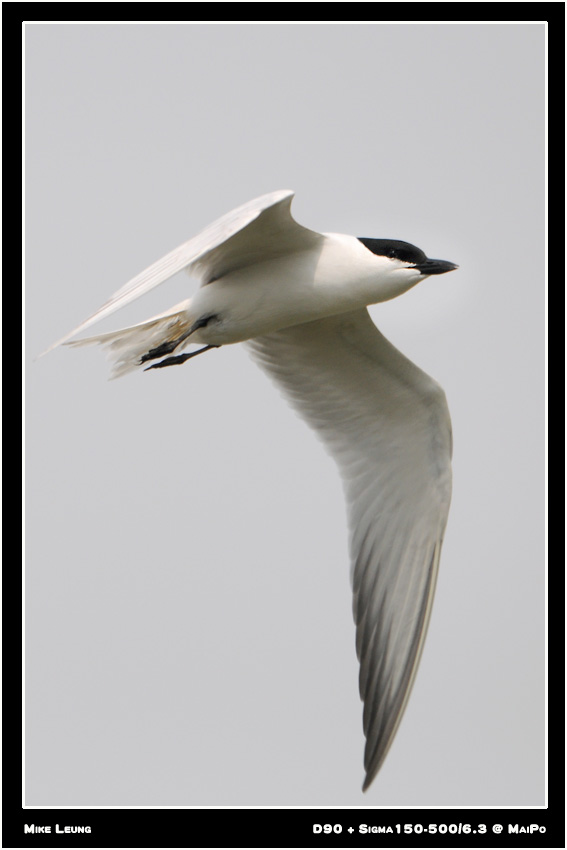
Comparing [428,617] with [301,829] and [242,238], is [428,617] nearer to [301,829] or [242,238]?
[301,829]

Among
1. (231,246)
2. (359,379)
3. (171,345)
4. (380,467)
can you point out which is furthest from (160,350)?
(380,467)

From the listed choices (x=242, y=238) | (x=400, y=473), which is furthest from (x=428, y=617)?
(x=242, y=238)

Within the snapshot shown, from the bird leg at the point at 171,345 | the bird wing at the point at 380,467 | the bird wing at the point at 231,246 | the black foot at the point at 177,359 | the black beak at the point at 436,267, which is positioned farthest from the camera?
the bird wing at the point at 380,467

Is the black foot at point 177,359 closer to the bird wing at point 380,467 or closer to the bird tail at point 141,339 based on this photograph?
the bird tail at point 141,339

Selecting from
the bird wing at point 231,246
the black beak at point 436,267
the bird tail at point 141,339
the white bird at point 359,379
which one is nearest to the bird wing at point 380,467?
the white bird at point 359,379

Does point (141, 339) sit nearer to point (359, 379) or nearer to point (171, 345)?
point (171, 345)

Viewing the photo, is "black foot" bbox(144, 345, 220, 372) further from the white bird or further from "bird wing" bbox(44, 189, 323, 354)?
"bird wing" bbox(44, 189, 323, 354)
